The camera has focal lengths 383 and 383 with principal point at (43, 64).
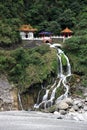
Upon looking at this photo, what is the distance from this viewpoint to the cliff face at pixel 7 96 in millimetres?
42553

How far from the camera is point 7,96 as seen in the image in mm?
43312

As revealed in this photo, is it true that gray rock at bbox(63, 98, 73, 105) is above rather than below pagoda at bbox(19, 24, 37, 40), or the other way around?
below

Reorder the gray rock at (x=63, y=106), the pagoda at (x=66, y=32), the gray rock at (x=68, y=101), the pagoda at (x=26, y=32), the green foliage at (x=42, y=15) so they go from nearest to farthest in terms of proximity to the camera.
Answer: the gray rock at (x=63, y=106) → the gray rock at (x=68, y=101) → the green foliage at (x=42, y=15) → the pagoda at (x=26, y=32) → the pagoda at (x=66, y=32)

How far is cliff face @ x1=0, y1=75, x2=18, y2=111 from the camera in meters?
42.6

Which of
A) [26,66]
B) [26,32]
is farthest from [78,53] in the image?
[26,32]

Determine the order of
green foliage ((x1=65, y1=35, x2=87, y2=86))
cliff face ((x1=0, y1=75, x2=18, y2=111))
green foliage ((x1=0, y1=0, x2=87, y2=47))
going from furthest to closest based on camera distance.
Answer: green foliage ((x1=0, y1=0, x2=87, y2=47)) → green foliage ((x1=65, y1=35, x2=87, y2=86)) → cliff face ((x1=0, y1=75, x2=18, y2=111))

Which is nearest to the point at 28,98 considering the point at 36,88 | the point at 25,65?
the point at 36,88

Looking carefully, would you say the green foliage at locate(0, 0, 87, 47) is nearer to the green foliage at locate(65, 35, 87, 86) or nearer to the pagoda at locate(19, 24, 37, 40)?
the pagoda at locate(19, 24, 37, 40)

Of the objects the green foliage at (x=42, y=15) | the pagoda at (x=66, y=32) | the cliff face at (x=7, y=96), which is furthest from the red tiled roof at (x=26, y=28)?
the cliff face at (x=7, y=96)

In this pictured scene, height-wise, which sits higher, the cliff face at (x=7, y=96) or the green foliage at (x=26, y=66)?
the green foliage at (x=26, y=66)

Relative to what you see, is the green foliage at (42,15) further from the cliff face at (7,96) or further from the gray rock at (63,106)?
the gray rock at (63,106)

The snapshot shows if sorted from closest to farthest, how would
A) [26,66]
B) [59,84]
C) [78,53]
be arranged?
1. [59,84]
2. [26,66]
3. [78,53]

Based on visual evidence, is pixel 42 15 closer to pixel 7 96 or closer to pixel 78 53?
pixel 78 53

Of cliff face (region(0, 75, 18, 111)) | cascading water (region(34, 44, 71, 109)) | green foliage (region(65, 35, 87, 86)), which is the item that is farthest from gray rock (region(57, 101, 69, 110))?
green foliage (region(65, 35, 87, 86))
